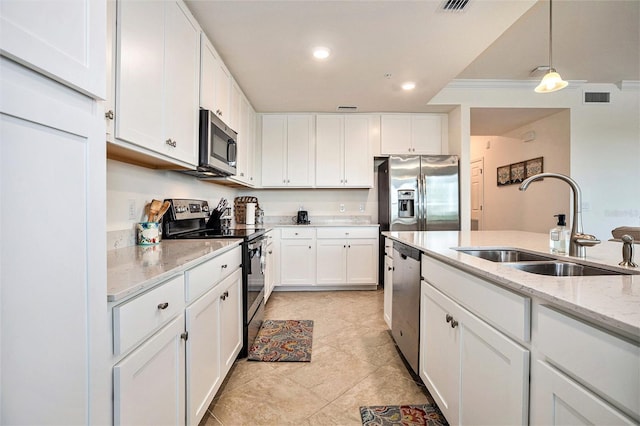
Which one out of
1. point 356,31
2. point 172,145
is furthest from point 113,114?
point 356,31

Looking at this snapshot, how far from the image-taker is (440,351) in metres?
1.43

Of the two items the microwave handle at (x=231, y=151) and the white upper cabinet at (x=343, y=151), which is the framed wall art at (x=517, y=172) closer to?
the white upper cabinet at (x=343, y=151)

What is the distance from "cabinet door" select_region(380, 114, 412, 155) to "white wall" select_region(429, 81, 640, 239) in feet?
2.20

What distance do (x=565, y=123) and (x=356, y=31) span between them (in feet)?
11.4

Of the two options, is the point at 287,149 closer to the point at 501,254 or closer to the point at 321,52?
the point at 321,52

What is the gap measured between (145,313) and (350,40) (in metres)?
2.29

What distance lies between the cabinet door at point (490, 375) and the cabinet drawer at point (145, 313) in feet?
3.75

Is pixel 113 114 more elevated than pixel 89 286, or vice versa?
pixel 113 114

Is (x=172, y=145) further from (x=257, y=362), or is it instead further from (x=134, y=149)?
(x=257, y=362)

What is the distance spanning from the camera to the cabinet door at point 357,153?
4.04 metres

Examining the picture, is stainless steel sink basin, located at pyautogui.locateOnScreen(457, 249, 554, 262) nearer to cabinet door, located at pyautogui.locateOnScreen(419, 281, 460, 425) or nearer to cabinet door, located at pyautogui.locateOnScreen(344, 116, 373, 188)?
cabinet door, located at pyautogui.locateOnScreen(419, 281, 460, 425)

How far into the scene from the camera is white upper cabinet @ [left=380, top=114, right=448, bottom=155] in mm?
4031

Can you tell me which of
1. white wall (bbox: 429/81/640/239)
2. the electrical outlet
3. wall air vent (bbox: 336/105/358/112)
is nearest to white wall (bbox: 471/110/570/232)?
white wall (bbox: 429/81/640/239)

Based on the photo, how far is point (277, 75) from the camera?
2.88m
